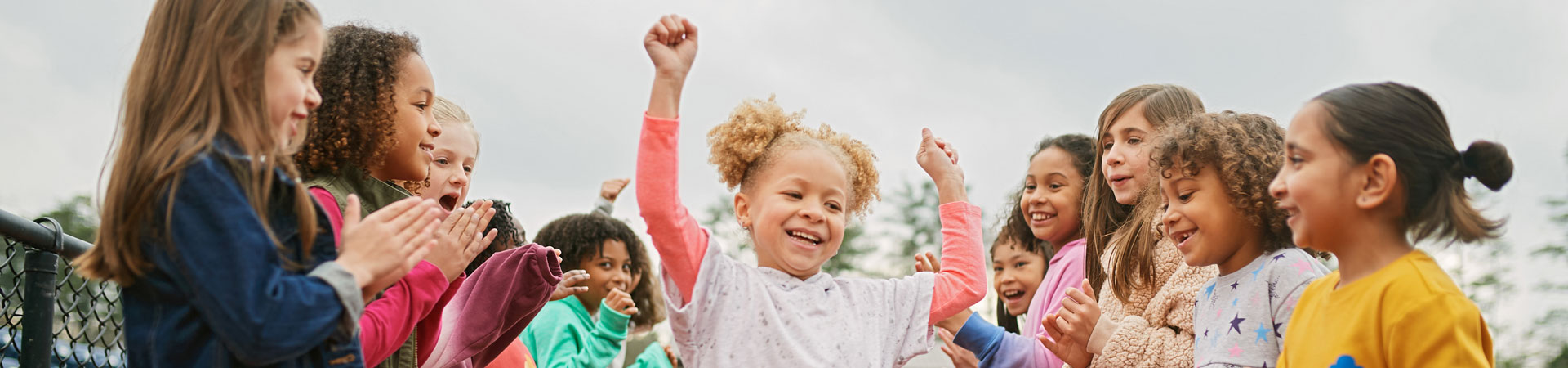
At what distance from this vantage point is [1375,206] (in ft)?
8.52

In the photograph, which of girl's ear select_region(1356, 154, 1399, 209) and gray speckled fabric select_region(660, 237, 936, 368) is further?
gray speckled fabric select_region(660, 237, 936, 368)

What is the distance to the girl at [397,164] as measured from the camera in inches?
113

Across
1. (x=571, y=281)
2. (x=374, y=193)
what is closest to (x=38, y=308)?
(x=374, y=193)

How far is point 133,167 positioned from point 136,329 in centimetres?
33

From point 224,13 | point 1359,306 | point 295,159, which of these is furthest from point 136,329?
point 1359,306

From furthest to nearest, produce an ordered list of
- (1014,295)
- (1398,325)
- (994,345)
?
(1014,295) < (994,345) < (1398,325)

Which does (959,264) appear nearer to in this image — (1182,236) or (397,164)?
(1182,236)

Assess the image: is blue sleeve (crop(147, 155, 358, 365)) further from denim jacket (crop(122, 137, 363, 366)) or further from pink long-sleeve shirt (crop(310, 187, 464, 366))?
pink long-sleeve shirt (crop(310, 187, 464, 366))

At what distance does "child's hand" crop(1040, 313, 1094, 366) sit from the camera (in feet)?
12.0

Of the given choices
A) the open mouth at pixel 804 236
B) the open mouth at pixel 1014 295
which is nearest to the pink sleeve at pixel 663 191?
the open mouth at pixel 804 236

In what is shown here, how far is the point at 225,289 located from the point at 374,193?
1.18 m

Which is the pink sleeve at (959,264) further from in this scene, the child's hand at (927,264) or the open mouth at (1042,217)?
the open mouth at (1042,217)

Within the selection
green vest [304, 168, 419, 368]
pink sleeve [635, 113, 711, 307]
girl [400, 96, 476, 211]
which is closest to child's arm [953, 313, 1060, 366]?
pink sleeve [635, 113, 711, 307]

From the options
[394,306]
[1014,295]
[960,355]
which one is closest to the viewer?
[394,306]
